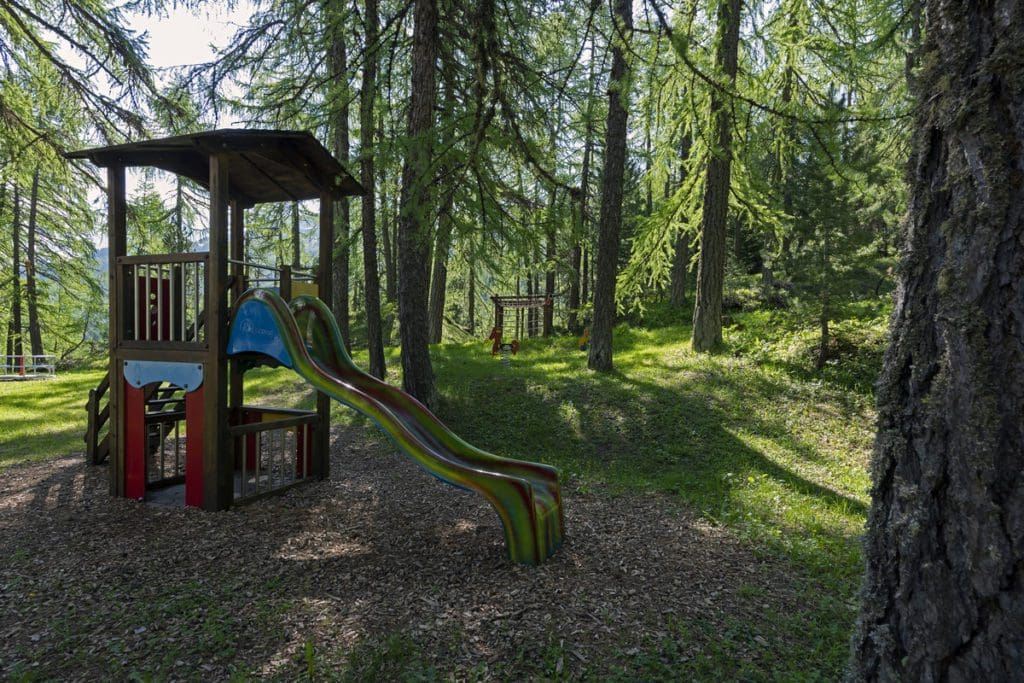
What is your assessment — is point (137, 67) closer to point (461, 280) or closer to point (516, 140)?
point (516, 140)

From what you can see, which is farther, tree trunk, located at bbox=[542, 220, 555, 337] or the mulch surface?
tree trunk, located at bbox=[542, 220, 555, 337]

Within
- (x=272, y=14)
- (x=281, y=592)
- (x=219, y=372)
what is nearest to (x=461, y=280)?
(x=272, y=14)

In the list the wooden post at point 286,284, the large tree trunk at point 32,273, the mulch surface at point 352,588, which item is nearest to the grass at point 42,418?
the mulch surface at point 352,588

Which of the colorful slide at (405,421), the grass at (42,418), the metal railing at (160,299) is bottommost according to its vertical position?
the grass at (42,418)

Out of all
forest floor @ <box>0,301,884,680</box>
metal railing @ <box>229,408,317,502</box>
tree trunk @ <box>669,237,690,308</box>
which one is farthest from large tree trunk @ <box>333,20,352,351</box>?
tree trunk @ <box>669,237,690,308</box>

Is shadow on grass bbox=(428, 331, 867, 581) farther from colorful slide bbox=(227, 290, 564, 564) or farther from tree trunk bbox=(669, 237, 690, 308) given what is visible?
tree trunk bbox=(669, 237, 690, 308)

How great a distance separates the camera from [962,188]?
141 centimetres

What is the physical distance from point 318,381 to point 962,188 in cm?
403

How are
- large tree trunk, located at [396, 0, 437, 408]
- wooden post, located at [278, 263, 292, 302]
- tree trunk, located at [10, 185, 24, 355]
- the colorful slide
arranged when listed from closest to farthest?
the colorful slide → wooden post, located at [278, 263, 292, 302] → large tree trunk, located at [396, 0, 437, 408] → tree trunk, located at [10, 185, 24, 355]

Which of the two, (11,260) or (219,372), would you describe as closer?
(219,372)

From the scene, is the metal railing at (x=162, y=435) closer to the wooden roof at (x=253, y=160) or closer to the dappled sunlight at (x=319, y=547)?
the dappled sunlight at (x=319, y=547)

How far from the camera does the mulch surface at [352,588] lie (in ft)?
8.75

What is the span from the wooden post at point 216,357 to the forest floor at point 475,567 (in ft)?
0.98

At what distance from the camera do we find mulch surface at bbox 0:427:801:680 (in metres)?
2.67
